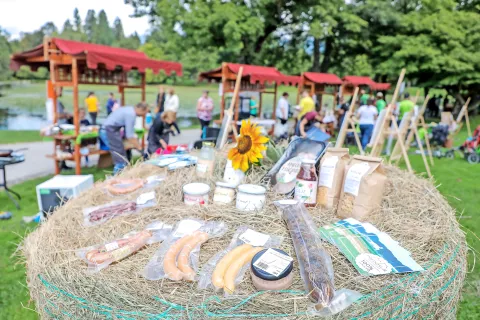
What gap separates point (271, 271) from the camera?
1.71 meters

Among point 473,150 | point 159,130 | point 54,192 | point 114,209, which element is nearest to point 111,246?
point 114,209

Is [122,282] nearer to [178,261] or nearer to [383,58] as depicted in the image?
[178,261]

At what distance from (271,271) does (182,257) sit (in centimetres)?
52

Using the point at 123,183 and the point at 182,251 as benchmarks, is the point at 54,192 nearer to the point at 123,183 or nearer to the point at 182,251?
the point at 123,183

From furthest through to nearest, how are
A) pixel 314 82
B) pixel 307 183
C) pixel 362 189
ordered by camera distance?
pixel 314 82
pixel 307 183
pixel 362 189

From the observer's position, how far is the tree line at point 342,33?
14.6 metres

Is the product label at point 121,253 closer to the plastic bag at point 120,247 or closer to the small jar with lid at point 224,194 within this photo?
the plastic bag at point 120,247

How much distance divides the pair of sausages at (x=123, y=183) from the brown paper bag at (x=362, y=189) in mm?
1815

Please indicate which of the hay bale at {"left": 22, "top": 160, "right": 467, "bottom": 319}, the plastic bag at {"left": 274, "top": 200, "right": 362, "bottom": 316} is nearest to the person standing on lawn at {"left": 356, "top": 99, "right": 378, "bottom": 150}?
the hay bale at {"left": 22, "top": 160, "right": 467, "bottom": 319}

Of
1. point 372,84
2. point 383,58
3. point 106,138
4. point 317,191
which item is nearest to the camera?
point 317,191

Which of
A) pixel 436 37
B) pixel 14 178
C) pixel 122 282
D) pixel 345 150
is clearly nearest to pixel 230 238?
pixel 122 282

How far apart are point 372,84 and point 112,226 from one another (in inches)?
A: 631

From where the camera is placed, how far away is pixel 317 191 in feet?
8.93

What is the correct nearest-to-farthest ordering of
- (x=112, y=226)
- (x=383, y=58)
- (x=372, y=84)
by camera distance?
(x=112, y=226) < (x=372, y=84) < (x=383, y=58)
